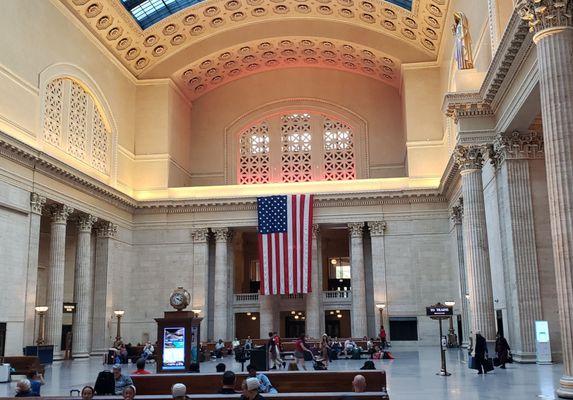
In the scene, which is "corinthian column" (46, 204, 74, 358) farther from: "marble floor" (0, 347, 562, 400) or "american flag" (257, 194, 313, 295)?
"american flag" (257, 194, 313, 295)

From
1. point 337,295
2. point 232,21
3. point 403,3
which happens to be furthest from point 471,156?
point 232,21

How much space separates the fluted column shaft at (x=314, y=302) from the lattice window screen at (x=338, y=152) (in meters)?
4.45

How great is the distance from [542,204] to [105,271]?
20090 mm

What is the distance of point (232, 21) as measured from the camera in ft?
104

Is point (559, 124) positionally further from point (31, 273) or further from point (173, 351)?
point (31, 273)

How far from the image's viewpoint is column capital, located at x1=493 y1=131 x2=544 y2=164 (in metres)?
17.6

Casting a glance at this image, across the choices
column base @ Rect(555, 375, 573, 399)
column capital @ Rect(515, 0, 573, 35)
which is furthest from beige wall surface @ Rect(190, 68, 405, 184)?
column base @ Rect(555, 375, 573, 399)

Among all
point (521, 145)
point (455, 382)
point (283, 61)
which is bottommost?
point (455, 382)

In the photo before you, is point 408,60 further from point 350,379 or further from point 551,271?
point 350,379

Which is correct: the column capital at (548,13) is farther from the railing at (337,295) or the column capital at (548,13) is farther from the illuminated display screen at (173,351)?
the railing at (337,295)

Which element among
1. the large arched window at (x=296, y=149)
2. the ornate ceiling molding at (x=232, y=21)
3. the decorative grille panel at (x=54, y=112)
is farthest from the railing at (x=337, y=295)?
the decorative grille panel at (x=54, y=112)

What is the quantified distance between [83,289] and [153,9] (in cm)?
1348

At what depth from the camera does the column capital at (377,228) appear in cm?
3175

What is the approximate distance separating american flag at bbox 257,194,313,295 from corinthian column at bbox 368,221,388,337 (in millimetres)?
3299
